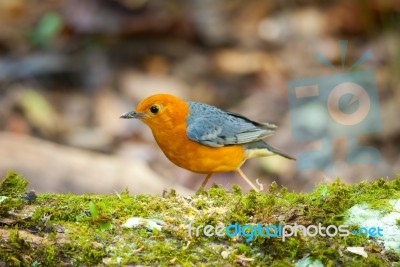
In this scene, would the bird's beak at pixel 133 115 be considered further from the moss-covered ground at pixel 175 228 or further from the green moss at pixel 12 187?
the green moss at pixel 12 187

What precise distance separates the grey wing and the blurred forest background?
3.29m

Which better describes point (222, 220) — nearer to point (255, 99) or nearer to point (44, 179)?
point (44, 179)

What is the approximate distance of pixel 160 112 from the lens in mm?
4199

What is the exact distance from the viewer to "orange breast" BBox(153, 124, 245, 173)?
13.6ft

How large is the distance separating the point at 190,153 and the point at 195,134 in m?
0.14

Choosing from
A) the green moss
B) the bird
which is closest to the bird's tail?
the bird

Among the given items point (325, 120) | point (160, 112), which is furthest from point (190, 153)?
point (325, 120)

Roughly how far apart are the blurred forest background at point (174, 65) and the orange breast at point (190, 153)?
3493mm

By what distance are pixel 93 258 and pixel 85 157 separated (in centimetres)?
458

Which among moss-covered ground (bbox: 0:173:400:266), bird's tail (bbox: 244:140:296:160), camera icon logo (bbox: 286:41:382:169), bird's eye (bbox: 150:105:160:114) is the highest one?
camera icon logo (bbox: 286:41:382:169)

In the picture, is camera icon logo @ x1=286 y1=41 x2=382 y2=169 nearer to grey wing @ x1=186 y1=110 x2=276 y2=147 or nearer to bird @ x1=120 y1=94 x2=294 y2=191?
grey wing @ x1=186 y1=110 x2=276 y2=147

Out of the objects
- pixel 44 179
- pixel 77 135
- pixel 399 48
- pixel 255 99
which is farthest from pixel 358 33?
pixel 44 179

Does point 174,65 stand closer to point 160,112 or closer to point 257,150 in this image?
point 257,150

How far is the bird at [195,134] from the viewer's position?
4.16m
